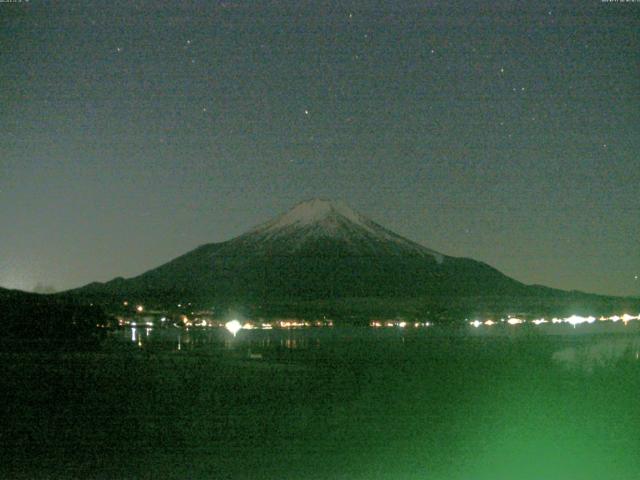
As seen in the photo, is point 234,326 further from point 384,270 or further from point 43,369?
point 384,270

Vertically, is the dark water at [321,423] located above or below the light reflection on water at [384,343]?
below

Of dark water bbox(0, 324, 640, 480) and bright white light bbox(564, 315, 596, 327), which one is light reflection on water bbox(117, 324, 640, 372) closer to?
dark water bbox(0, 324, 640, 480)

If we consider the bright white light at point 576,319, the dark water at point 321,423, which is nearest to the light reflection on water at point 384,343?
the dark water at point 321,423

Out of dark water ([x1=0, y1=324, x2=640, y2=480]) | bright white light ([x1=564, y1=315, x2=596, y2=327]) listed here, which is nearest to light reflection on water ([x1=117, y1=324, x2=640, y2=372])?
dark water ([x1=0, y1=324, x2=640, y2=480])

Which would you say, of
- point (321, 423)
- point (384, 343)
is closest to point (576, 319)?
point (384, 343)

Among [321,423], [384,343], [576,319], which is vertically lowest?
[321,423]

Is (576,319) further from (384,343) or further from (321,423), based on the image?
(321,423)

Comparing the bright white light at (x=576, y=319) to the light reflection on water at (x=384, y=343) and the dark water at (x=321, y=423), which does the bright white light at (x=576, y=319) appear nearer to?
the light reflection on water at (x=384, y=343)

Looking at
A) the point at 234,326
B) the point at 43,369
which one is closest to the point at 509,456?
the point at 43,369
